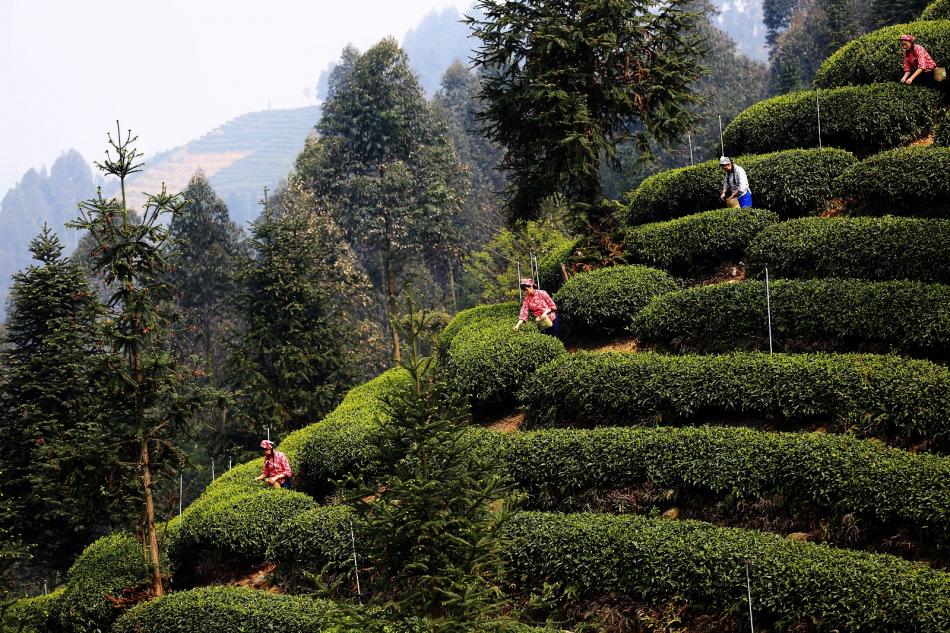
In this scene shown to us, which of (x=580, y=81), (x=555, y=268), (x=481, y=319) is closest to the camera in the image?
(x=580, y=81)

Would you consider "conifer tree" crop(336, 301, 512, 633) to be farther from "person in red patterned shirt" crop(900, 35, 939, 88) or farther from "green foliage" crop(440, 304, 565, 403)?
"person in red patterned shirt" crop(900, 35, 939, 88)

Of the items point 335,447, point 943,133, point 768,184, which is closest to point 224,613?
point 335,447

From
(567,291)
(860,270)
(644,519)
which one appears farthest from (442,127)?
(644,519)

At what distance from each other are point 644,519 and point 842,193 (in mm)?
9941

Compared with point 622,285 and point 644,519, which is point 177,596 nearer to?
point 644,519

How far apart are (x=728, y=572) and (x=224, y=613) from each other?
27.1ft

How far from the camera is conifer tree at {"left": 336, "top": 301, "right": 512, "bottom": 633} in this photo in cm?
1038

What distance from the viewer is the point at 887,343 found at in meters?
15.6

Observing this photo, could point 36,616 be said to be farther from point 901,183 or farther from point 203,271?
point 203,271

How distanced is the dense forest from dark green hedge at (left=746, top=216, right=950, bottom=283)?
0.06 metres

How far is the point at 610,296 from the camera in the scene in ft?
66.3

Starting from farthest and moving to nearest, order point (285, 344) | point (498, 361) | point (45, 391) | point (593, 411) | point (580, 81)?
point (285, 344) < point (45, 391) < point (580, 81) < point (498, 361) < point (593, 411)

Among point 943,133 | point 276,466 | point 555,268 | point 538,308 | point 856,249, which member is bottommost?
point 276,466

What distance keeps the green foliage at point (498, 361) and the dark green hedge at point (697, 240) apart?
3276 mm
